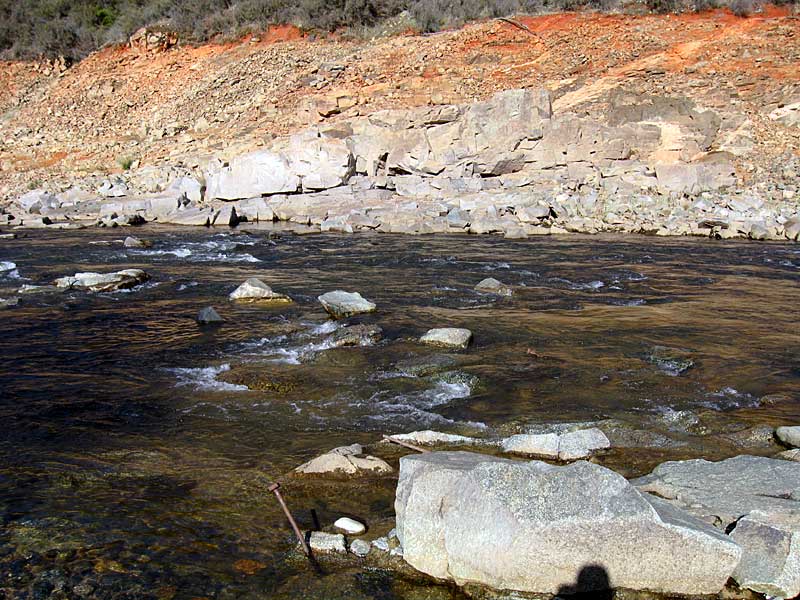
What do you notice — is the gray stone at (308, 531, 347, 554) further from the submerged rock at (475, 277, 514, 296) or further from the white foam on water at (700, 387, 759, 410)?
the submerged rock at (475, 277, 514, 296)

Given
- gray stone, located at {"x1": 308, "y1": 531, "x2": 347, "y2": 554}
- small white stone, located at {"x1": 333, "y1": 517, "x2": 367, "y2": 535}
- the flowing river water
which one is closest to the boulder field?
the flowing river water

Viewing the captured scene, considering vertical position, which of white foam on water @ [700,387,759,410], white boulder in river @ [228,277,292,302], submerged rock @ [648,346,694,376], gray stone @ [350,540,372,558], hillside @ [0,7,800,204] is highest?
hillside @ [0,7,800,204]

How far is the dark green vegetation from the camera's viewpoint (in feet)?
104

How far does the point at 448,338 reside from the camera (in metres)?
7.50

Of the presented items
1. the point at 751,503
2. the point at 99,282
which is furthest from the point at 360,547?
the point at 99,282

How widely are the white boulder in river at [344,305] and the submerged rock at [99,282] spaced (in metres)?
3.70

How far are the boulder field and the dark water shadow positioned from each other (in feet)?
48.2

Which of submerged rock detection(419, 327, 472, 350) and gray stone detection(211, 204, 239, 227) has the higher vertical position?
gray stone detection(211, 204, 239, 227)

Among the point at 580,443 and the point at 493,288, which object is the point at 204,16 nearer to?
the point at 493,288

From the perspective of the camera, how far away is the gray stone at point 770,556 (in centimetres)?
317

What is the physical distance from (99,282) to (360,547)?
8.44 meters

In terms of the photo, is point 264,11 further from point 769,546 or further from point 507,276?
point 769,546

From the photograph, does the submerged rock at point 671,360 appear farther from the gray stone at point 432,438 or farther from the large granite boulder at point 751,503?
the gray stone at point 432,438

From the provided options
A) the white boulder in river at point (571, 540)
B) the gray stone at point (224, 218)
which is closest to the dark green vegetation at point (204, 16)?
the gray stone at point (224, 218)
